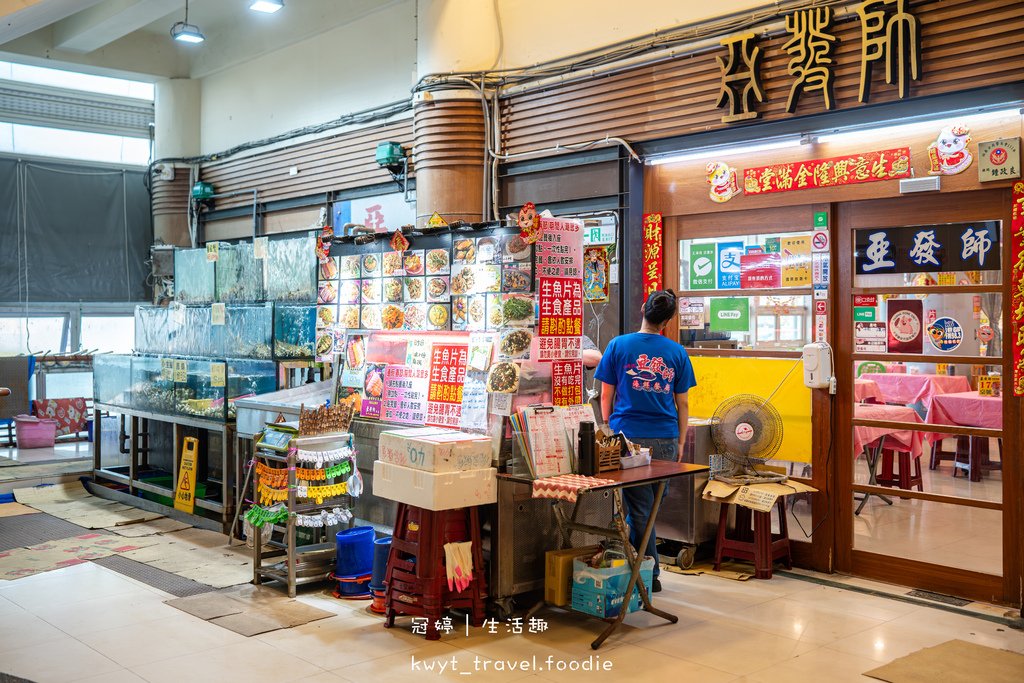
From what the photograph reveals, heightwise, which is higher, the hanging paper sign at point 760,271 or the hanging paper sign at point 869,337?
the hanging paper sign at point 760,271

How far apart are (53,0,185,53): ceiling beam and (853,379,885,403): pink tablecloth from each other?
896 centimetres

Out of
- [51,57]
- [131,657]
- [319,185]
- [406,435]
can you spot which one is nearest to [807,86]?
[406,435]

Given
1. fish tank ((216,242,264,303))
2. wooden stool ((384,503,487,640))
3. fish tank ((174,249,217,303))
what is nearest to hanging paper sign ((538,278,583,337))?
wooden stool ((384,503,487,640))

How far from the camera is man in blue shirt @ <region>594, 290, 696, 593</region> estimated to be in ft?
18.7

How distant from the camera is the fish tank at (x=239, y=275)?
8750mm

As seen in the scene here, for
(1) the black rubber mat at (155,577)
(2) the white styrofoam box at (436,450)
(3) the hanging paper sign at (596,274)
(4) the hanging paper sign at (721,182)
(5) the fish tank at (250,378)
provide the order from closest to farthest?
(2) the white styrofoam box at (436,450) < (1) the black rubber mat at (155,577) < (4) the hanging paper sign at (721,182) < (3) the hanging paper sign at (596,274) < (5) the fish tank at (250,378)

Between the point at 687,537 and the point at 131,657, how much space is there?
3.79m

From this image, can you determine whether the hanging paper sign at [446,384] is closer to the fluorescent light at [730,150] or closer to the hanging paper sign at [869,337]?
the fluorescent light at [730,150]

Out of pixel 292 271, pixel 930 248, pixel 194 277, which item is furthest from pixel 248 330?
pixel 930 248

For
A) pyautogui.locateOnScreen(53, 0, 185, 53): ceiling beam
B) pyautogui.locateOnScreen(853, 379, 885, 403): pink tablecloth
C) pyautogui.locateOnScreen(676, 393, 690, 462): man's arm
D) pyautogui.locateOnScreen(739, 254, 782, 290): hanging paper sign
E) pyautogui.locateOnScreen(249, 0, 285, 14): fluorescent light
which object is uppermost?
pyautogui.locateOnScreen(53, 0, 185, 53): ceiling beam

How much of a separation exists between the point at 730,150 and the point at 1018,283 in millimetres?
2262

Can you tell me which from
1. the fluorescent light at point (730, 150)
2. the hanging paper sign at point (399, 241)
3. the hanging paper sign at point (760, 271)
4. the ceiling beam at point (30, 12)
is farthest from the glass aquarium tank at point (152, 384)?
the hanging paper sign at point (760, 271)

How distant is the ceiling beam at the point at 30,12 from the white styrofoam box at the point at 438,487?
5.34 meters

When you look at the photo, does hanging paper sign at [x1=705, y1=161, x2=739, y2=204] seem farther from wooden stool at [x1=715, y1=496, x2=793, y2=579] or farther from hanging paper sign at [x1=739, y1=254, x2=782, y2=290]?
wooden stool at [x1=715, y1=496, x2=793, y2=579]
